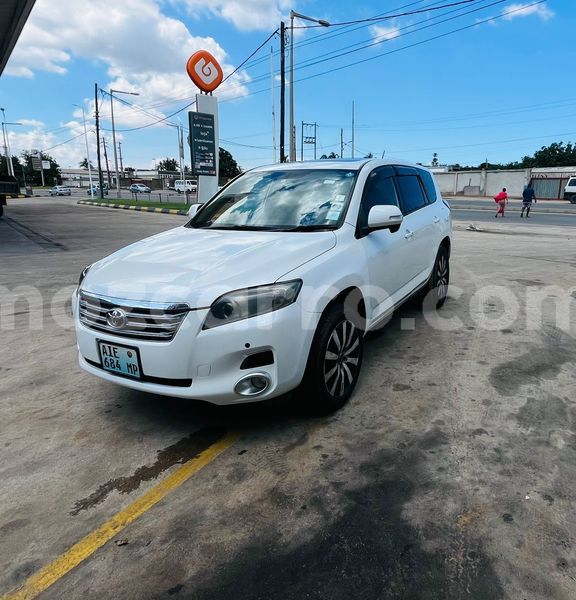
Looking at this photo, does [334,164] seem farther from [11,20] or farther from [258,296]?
[11,20]

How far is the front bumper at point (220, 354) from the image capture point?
8.66 feet

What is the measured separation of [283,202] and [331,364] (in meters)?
1.50

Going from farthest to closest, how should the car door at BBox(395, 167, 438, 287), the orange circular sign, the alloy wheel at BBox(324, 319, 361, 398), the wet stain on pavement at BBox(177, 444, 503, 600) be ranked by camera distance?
the orange circular sign, the car door at BBox(395, 167, 438, 287), the alloy wheel at BBox(324, 319, 361, 398), the wet stain on pavement at BBox(177, 444, 503, 600)

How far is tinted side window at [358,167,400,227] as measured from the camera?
3.79 meters

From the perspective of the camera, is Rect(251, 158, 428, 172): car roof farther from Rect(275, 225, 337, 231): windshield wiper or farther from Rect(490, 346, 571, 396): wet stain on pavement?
Rect(490, 346, 571, 396): wet stain on pavement

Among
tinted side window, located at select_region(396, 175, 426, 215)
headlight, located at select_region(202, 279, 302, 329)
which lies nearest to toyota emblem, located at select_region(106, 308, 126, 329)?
headlight, located at select_region(202, 279, 302, 329)

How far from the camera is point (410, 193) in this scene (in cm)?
500

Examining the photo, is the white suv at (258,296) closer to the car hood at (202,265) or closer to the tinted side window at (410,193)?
the car hood at (202,265)

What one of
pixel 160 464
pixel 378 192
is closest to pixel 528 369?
pixel 378 192

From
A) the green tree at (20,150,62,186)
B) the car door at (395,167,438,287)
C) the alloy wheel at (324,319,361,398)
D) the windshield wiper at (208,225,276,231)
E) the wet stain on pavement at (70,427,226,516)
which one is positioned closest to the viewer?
the wet stain on pavement at (70,427,226,516)

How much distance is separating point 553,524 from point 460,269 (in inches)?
285

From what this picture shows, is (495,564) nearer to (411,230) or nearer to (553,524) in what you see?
(553,524)

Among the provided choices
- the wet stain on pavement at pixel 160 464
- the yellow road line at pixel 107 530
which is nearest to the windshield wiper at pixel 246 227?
the wet stain on pavement at pixel 160 464

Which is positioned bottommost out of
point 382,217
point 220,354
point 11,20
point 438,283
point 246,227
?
point 438,283
